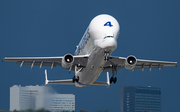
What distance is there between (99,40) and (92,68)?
4.22 m

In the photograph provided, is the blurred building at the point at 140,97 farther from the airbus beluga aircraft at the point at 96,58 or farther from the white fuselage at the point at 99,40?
the white fuselage at the point at 99,40

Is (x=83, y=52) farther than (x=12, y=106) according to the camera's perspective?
No

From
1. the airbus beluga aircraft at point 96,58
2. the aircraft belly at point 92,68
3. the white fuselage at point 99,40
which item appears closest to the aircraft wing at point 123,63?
the airbus beluga aircraft at point 96,58

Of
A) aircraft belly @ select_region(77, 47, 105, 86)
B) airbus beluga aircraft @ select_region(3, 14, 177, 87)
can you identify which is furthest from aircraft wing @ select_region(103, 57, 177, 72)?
aircraft belly @ select_region(77, 47, 105, 86)

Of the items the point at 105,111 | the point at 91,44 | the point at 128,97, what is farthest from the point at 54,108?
the point at 128,97

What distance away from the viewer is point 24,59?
39.1m

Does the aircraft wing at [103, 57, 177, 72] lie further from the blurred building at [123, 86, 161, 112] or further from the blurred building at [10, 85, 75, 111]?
the blurred building at [123, 86, 161, 112]

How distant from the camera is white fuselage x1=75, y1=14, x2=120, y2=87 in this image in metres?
34.0

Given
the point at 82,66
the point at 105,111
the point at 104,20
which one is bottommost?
the point at 105,111

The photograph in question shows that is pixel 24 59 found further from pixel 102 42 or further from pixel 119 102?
pixel 119 102

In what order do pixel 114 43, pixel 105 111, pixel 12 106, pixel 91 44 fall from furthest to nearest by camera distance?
pixel 12 106 < pixel 105 111 < pixel 91 44 < pixel 114 43

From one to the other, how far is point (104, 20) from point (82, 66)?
19.4ft

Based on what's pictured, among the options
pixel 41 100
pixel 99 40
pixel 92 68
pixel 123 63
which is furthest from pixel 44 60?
pixel 41 100

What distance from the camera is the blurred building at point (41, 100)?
158 ft
